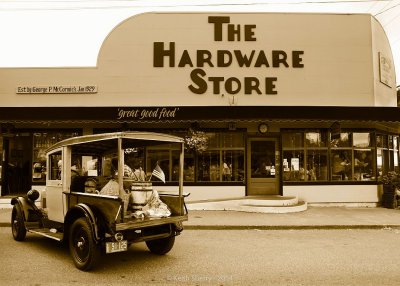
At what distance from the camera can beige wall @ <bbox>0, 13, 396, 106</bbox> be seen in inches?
562

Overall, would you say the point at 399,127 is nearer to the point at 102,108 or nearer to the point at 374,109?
the point at 374,109

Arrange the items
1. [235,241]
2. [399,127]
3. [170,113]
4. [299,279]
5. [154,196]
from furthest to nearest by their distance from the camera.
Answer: [399,127] < [170,113] < [235,241] < [154,196] < [299,279]

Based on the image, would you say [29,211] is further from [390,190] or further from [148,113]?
[390,190]

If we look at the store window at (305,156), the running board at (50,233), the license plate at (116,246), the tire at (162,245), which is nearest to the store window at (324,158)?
the store window at (305,156)

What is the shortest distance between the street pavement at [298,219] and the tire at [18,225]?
230cm

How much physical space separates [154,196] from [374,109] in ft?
31.0

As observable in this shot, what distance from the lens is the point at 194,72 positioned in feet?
47.0

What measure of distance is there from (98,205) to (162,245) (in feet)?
5.16

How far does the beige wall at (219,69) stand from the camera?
46.9 ft

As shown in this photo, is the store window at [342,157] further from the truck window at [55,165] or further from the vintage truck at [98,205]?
the truck window at [55,165]

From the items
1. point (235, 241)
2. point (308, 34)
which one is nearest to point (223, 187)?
point (235, 241)

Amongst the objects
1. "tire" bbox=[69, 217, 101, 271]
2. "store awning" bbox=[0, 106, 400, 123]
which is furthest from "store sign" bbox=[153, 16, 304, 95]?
"tire" bbox=[69, 217, 101, 271]

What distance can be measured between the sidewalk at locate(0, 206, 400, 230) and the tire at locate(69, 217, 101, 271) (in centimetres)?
417

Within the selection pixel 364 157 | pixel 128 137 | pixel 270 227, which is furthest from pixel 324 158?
pixel 128 137
